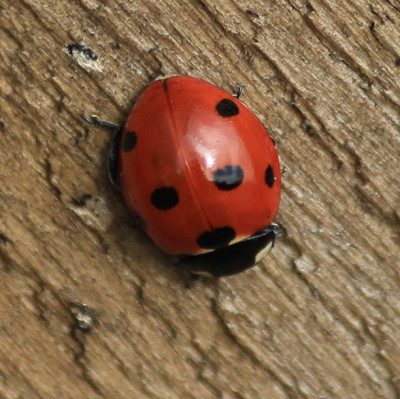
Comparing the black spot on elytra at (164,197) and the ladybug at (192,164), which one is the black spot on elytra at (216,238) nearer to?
the ladybug at (192,164)

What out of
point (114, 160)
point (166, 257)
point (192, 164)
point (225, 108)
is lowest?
point (166, 257)

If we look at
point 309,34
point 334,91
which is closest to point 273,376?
point 334,91

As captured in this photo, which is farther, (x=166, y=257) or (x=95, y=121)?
(x=166, y=257)

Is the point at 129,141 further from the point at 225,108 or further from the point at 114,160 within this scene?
the point at 225,108

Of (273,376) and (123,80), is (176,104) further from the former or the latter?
(273,376)

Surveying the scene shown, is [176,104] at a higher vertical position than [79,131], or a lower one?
higher

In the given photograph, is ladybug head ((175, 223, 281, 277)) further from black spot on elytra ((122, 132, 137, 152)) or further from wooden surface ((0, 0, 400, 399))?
black spot on elytra ((122, 132, 137, 152))

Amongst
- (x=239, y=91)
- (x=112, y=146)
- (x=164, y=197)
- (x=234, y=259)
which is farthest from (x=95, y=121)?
(x=234, y=259)
